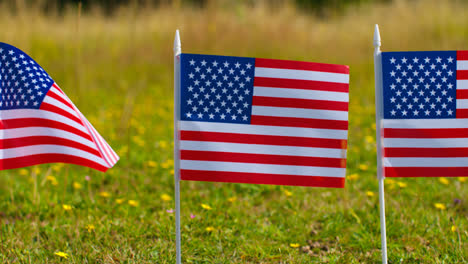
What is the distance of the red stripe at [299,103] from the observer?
8.21 ft

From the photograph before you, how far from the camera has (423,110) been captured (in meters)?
2.50

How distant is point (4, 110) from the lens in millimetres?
2498

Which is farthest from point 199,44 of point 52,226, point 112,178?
point 52,226

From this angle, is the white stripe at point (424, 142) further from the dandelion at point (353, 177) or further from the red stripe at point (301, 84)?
the dandelion at point (353, 177)

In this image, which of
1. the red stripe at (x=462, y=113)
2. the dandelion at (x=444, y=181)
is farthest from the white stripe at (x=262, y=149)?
the dandelion at (x=444, y=181)

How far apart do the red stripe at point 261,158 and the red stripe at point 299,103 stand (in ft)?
0.93

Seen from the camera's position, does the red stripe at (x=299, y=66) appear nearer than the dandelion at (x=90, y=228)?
Yes

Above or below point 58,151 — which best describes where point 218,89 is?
above

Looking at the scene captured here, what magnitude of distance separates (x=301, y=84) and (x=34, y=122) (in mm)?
1478

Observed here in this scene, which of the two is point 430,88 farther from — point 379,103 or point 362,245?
point 362,245

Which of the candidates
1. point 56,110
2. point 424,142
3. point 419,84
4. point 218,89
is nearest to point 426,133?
point 424,142

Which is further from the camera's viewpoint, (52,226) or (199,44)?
(199,44)

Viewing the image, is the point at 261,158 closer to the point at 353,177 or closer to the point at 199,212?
the point at 199,212

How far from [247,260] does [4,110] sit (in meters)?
1.70
